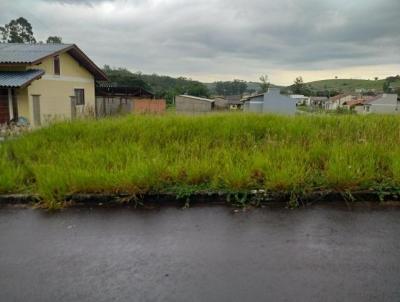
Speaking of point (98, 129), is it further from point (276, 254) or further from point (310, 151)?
point (276, 254)

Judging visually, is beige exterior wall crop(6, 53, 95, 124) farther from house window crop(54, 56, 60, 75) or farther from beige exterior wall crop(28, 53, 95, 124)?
house window crop(54, 56, 60, 75)

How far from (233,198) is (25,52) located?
20396 millimetres

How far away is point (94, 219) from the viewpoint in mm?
3953

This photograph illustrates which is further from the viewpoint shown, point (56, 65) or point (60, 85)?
point (60, 85)

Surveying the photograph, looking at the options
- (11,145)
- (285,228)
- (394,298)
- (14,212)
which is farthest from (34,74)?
(394,298)

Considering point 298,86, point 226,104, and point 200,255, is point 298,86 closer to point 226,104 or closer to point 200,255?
point 226,104

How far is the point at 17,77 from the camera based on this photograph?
17.0 m

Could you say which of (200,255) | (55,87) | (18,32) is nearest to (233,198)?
(200,255)

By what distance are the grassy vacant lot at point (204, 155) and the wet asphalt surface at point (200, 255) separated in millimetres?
546

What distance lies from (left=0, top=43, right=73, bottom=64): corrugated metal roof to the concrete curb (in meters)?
16.2

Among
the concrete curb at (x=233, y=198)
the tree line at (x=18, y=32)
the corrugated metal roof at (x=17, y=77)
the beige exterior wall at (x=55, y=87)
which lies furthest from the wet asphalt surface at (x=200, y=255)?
the tree line at (x=18, y=32)

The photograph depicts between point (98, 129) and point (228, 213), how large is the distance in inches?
168

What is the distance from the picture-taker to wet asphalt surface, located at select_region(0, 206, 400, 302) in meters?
2.54

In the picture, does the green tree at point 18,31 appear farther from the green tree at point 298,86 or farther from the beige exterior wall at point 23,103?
the green tree at point 298,86
